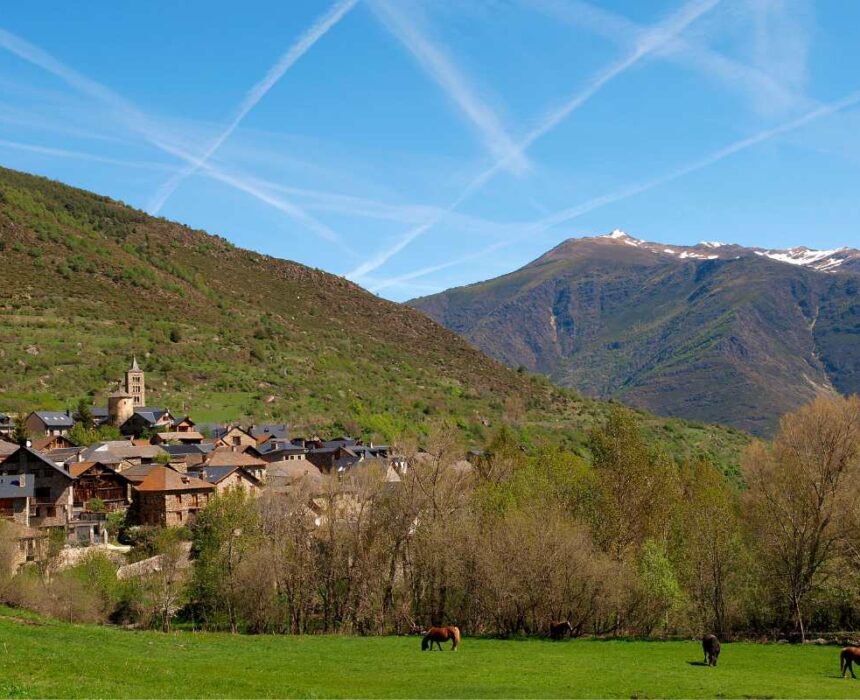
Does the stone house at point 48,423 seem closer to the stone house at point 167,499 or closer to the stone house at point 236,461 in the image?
the stone house at point 236,461

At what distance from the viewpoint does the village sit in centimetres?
5103

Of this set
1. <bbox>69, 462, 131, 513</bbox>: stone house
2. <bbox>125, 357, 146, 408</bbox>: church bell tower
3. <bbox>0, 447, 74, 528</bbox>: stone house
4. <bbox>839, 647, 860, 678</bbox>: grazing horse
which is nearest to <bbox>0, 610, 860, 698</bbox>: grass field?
<bbox>839, 647, 860, 678</bbox>: grazing horse

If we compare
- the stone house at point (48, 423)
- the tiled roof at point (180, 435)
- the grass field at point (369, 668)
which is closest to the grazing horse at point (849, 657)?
the grass field at point (369, 668)

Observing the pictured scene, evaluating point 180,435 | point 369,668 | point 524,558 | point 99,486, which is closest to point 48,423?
point 180,435

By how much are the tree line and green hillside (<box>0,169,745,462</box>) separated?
51740mm

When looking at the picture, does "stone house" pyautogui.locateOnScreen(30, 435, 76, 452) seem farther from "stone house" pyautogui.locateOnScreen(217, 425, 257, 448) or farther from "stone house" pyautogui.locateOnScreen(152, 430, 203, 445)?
"stone house" pyautogui.locateOnScreen(217, 425, 257, 448)

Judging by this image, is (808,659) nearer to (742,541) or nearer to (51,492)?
(742,541)

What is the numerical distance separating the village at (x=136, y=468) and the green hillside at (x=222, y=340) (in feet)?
29.0

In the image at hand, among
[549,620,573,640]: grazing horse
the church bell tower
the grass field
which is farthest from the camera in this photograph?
the church bell tower

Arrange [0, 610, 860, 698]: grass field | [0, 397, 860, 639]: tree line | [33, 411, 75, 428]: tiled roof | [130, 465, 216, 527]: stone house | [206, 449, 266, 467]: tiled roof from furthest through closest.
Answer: [33, 411, 75, 428]: tiled roof → [206, 449, 266, 467]: tiled roof → [130, 465, 216, 527]: stone house → [0, 397, 860, 639]: tree line → [0, 610, 860, 698]: grass field

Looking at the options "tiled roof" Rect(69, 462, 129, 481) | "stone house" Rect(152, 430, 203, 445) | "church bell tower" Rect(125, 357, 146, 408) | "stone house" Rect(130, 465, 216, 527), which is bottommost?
"stone house" Rect(130, 465, 216, 527)

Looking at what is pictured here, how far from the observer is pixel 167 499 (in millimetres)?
56562

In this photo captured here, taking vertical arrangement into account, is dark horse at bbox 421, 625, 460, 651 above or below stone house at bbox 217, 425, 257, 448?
below

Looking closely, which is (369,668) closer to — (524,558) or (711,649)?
(711,649)
